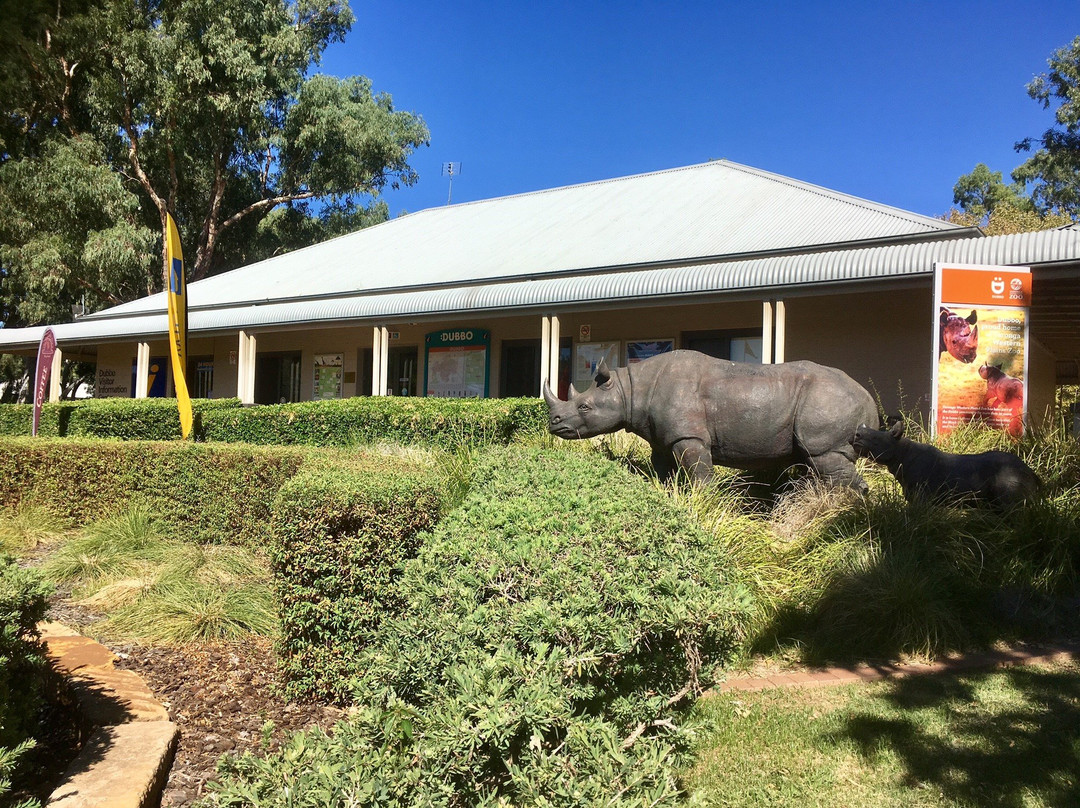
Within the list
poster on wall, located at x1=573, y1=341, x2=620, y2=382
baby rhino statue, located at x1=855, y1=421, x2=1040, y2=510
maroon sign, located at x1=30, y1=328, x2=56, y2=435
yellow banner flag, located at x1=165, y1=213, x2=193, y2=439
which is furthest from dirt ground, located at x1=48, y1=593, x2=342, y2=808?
poster on wall, located at x1=573, y1=341, x2=620, y2=382

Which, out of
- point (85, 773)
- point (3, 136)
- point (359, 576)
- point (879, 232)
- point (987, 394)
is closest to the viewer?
point (85, 773)

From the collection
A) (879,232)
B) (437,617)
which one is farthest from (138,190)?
(437,617)

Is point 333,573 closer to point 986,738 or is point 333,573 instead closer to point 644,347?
point 986,738

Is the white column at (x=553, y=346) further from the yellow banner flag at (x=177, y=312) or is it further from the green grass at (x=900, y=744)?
the green grass at (x=900, y=744)

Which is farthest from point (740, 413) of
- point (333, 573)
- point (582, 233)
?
point (582, 233)

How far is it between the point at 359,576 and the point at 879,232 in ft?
33.6

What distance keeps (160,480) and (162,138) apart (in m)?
24.0

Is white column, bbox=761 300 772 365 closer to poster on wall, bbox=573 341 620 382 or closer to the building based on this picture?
the building

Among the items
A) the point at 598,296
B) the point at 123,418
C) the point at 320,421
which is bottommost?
the point at 123,418

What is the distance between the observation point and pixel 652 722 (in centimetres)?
278

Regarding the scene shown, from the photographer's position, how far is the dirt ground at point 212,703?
11.6 ft

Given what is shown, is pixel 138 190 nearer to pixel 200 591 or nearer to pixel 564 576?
pixel 200 591

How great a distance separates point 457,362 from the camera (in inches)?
714

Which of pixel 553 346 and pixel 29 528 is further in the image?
pixel 553 346
